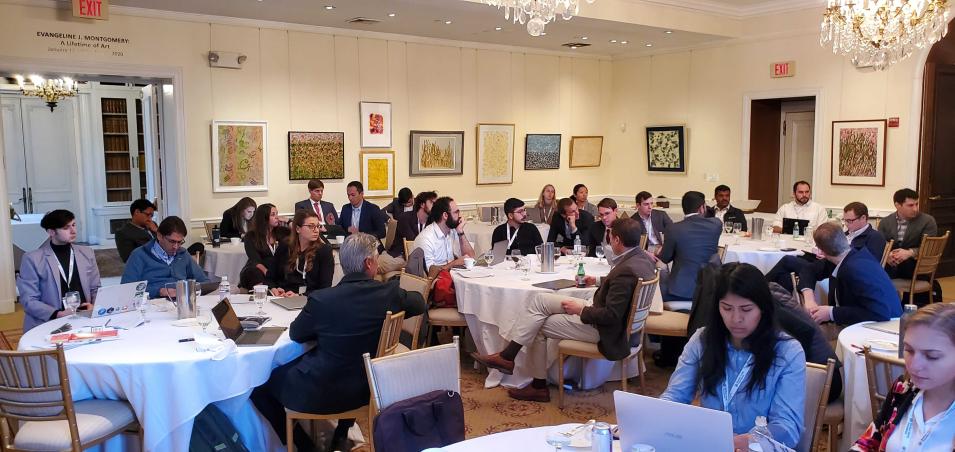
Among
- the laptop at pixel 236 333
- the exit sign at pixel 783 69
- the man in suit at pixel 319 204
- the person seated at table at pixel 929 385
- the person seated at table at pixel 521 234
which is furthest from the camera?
the exit sign at pixel 783 69

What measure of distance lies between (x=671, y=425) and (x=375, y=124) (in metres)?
9.59

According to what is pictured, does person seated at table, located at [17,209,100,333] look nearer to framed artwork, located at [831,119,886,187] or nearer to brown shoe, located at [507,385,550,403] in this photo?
brown shoe, located at [507,385,550,403]

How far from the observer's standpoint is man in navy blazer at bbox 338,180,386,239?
10320 mm

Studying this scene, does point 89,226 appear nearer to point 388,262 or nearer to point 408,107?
point 408,107

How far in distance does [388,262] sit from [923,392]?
6356 millimetres

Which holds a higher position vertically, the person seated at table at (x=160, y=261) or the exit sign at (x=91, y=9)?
the exit sign at (x=91, y=9)

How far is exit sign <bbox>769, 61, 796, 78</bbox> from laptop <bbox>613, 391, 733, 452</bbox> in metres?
10.4

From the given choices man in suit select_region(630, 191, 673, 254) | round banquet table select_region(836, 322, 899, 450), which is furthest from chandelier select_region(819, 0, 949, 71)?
round banquet table select_region(836, 322, 899, 450)

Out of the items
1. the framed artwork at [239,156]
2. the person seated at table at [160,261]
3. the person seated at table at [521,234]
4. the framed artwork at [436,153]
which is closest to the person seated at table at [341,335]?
the person seated at table at [160,261]

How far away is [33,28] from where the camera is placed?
850 cm

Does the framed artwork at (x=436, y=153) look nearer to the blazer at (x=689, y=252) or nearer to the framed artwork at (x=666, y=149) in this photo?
the framed artwork at (x=666, y=149)

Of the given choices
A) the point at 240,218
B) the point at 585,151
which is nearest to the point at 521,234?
the point at 240,218

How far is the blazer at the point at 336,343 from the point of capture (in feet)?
13.9

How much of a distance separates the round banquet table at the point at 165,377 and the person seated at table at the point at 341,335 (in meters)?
0.20
